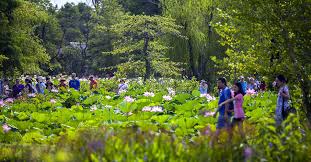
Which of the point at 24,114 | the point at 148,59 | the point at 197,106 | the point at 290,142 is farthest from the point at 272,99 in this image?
the point at 148,59

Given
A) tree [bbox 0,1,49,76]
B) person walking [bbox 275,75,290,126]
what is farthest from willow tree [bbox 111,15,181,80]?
person walking [bbox 275,75,290,126]

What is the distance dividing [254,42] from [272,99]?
218 inches

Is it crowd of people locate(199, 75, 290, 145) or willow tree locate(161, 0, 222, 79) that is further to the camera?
willow tree locate(161, 0, 222, 79)

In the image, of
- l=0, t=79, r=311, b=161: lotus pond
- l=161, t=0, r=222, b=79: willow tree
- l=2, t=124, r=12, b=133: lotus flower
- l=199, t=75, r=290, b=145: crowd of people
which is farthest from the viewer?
l=161, t=0, r=222, b=79: willow tree

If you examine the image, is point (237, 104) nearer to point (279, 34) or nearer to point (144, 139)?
point (279, 34)

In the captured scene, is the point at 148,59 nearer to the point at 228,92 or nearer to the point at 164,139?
the point at 228,92

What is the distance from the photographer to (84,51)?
47531 millimetres

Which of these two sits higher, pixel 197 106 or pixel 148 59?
pixel 148 59

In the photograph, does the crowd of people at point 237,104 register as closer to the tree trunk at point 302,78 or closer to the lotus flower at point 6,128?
the tree trunk at point 302,78

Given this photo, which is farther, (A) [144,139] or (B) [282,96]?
(B) [282,96]

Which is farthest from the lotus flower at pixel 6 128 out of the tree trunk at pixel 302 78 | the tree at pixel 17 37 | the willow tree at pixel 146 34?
the willow tree at pixel 146 34

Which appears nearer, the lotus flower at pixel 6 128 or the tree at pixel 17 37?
the lotus flower at pixel 6 128

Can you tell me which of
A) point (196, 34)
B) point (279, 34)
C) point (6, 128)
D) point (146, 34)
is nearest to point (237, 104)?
point (279, 34)

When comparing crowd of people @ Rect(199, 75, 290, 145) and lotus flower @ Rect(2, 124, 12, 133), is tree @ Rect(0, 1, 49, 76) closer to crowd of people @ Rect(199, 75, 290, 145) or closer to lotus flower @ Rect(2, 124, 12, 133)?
lotus flower @ Rect(2, 124, 12, 133)
